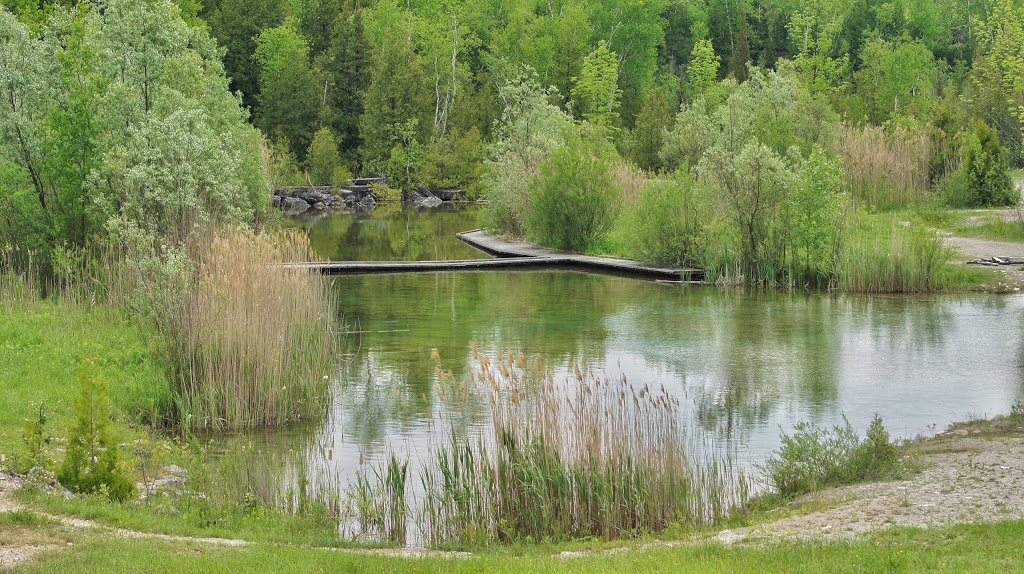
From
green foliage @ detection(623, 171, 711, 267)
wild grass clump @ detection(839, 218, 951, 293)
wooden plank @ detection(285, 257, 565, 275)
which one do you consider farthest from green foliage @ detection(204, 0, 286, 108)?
wild grass clump @ detection(839, 218, 951, 293)

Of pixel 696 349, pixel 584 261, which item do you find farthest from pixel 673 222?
pixel 696 349

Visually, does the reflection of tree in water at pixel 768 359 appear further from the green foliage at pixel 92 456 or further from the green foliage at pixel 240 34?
the green foliage at pixel 240 34

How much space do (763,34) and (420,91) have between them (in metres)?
34.9

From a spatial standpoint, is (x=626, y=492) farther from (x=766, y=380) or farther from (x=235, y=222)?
(x=235, y=222)

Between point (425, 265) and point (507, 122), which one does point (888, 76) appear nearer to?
point (507, 122)

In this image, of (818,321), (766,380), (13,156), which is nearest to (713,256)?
(818,321)

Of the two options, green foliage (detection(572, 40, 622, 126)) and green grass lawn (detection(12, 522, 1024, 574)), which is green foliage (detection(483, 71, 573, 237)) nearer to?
green grass lawn (detection(12, 522, 1024, 574))

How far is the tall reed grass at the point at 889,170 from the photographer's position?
3106 centimetres

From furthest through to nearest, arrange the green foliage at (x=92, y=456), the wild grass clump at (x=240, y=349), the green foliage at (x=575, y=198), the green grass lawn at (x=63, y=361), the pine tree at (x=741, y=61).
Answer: the pine tree at (x=741, y=61), the green foliage at (x=575, y=198), the wild grass clump at (x=240, y=349), the green grass lawn at (x=63, y=361), the green foliage at (x=92, y=456)

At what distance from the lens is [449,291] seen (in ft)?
73.3

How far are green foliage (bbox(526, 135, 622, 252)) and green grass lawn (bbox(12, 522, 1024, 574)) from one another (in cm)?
2171

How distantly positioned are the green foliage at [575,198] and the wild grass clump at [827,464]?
19.1m

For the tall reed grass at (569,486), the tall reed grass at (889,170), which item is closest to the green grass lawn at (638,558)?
the tall reed grass at (569,486)

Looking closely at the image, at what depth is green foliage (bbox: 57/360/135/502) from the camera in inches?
321
